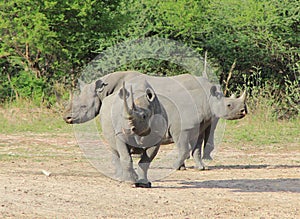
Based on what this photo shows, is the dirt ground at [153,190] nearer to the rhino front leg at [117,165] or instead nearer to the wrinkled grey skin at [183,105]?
the rhino front leg at [117,165]

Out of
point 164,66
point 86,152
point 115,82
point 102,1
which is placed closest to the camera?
point 115,82

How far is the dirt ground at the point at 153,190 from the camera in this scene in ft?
24.0

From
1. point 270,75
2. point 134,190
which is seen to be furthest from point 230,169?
point 270,75

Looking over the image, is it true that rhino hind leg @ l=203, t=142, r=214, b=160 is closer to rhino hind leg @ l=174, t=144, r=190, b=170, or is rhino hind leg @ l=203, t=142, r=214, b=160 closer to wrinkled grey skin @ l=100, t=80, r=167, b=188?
rhino hind leg @ l=174, t=144, r=190, b=170

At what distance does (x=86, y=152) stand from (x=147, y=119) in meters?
5.02

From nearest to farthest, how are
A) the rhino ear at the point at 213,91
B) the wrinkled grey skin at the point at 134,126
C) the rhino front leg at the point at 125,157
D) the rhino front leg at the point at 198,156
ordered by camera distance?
the wrinkled grey skin at the point at 134,126
the rhino front leg at the point at 125,157
the rhino front leg at the point at 198,156
the rhino ear at the point at 213,91

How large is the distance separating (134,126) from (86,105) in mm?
2783

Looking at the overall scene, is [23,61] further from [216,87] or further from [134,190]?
[134,190]

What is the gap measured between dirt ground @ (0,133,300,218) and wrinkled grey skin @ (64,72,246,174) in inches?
20.2

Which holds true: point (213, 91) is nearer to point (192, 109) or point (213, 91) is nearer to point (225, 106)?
point (225, 106)

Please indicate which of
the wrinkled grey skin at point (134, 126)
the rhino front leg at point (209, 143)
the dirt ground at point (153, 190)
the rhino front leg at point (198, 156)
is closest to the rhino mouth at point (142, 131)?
the wrinkled grey skin at point (134, 126)

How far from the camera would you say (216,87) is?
11.4m

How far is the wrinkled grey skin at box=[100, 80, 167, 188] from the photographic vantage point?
27.0 ft

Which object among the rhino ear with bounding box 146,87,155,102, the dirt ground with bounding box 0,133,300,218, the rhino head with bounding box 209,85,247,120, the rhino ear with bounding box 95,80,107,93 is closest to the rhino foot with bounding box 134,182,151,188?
the dirt ground with bounding box 0,133,300,218
